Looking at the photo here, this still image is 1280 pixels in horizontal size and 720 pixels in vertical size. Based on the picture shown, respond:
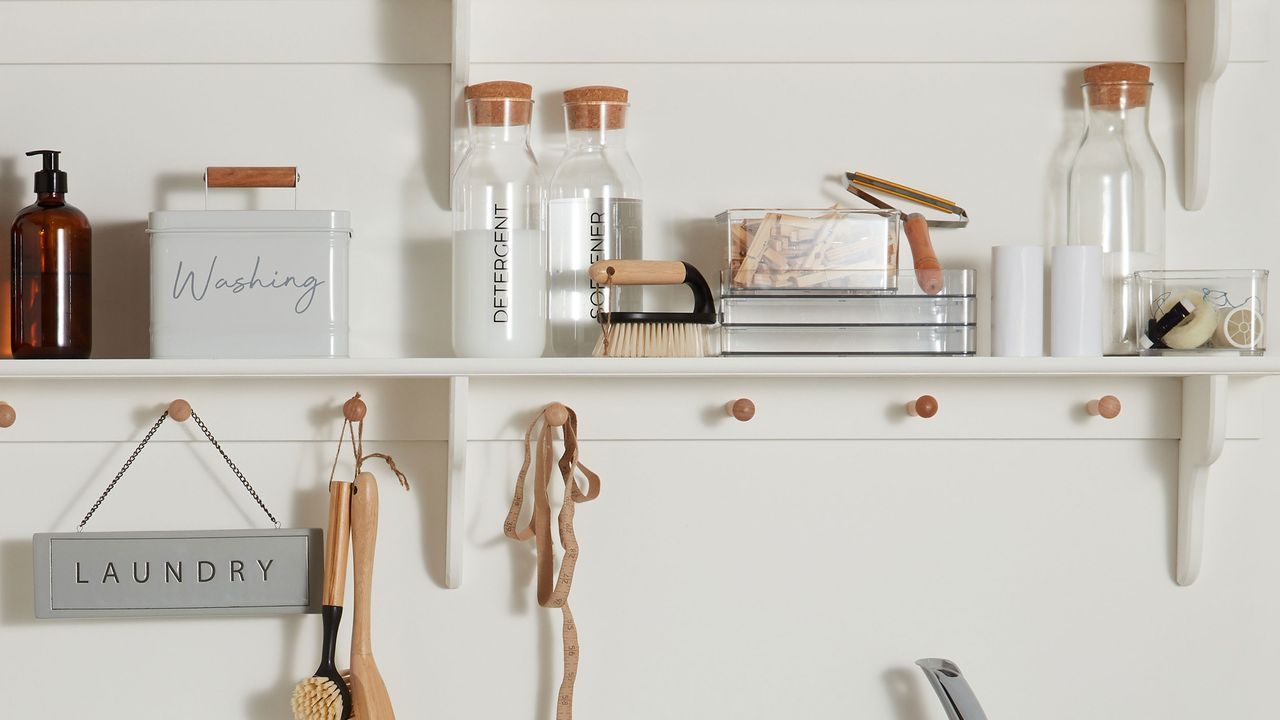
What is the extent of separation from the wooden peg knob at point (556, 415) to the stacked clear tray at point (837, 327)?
0.56 feet

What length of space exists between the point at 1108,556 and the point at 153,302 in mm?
1000

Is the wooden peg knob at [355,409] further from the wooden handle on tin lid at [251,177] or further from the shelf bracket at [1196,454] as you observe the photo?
the shelf bracket at [1196,454]

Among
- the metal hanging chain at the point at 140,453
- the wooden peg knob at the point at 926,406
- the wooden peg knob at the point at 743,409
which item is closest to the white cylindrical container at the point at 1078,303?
the wooden peg knob at the point at 926,406

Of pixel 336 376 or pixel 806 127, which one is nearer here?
pixel 336 376

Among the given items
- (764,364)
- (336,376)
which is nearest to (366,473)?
(336,376)

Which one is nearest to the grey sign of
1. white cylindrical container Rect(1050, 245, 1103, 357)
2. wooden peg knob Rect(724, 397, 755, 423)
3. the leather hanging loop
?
the leather hanging loop

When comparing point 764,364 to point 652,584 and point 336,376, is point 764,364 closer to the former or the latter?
point 652,584

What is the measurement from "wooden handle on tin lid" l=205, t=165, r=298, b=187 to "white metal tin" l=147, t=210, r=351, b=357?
33 millimetres

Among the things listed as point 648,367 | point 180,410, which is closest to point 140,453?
point 180,410

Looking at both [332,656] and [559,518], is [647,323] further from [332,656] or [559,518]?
[332,656]

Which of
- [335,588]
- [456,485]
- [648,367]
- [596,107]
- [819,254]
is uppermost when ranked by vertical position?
[596,107]

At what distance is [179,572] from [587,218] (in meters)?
0.53

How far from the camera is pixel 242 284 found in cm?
97

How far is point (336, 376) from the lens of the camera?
0.96 m
